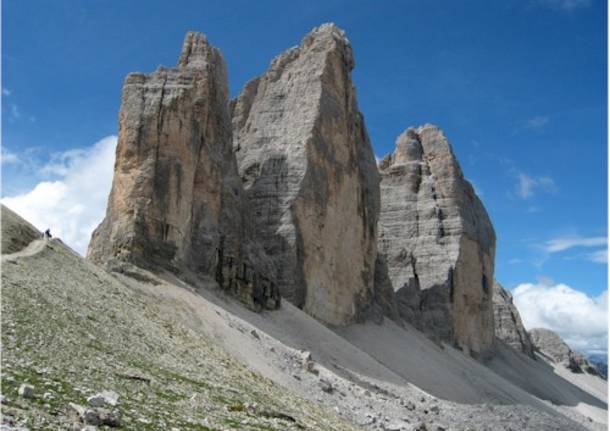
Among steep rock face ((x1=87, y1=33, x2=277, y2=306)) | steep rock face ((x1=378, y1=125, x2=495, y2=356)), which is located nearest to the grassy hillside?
steep rock face ((x1=87, y1=33, x2=277, y2=306))

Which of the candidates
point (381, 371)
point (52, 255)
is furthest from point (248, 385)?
point (381, 371)

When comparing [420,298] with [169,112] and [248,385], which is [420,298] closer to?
[169,112]

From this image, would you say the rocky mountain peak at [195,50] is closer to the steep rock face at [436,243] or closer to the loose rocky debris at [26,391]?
the steep rock face at [436,243]

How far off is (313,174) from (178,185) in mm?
14853

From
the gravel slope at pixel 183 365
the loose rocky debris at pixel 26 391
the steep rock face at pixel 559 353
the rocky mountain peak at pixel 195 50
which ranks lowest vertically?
the loose rocky debris at pixel 26 391

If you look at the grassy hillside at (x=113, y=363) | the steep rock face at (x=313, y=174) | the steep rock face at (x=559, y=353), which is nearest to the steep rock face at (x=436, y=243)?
the steep rock face at (x=313, y=174)

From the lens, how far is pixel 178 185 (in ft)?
130

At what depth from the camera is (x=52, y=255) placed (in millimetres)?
28984

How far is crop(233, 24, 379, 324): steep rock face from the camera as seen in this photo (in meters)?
49.5

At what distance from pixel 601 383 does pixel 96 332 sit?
314 ft

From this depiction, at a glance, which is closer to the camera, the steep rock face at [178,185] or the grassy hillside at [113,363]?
the grassy hillside at [113,363]

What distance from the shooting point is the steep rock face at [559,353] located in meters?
101

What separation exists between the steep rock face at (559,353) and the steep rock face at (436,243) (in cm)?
2929

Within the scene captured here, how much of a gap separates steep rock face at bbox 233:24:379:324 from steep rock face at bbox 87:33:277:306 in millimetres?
4859
